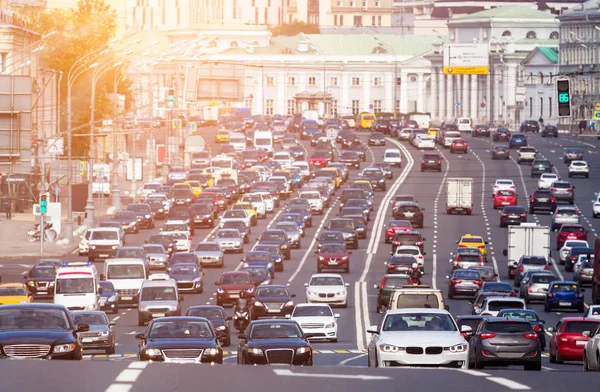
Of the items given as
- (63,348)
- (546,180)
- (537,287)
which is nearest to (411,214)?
(546,180)

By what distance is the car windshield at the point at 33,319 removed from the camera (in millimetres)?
26234

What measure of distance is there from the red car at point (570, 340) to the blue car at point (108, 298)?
727 inches

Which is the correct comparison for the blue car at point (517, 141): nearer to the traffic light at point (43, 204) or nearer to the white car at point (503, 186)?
the white car at point (503, 186)

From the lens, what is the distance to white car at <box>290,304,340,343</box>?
41.5 m

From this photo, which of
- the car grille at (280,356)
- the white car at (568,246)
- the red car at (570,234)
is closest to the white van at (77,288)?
the car grille at (280,356)

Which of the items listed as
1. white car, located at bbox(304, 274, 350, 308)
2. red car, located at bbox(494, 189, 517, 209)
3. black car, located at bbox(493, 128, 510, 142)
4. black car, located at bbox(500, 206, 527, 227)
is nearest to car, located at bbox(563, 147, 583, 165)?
black car, located at bbox(493, 128, 510, 142)

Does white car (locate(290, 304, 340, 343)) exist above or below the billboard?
below

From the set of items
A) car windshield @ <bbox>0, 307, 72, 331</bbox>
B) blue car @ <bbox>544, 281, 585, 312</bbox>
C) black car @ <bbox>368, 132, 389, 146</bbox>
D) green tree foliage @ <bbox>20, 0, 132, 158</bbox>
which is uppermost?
green tree foliage @ <bbox>20, 0, 132, 158</bbox>

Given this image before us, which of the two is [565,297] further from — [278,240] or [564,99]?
[278,240]

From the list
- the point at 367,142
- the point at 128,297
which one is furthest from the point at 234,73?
the point at 128,297

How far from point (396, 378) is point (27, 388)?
5.54m

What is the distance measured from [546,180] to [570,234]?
27.3 meters

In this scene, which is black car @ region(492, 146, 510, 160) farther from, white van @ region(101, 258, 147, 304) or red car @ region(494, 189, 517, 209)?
white van @ region(101, 258, 147, 304)

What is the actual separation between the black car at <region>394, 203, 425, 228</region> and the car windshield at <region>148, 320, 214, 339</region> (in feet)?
167
